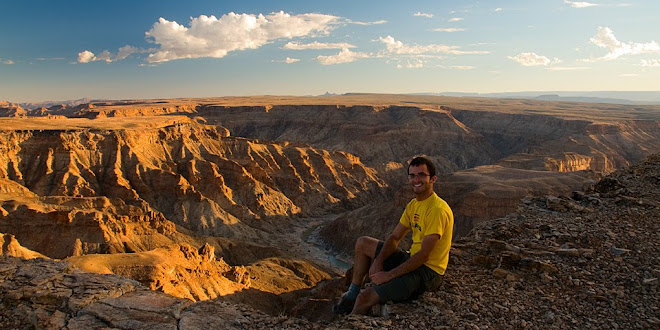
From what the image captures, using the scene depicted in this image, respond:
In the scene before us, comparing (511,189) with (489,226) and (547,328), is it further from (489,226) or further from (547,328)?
(547,328)

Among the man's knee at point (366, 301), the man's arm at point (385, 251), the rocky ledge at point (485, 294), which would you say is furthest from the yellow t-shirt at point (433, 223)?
the man's knee at point (366, 301)

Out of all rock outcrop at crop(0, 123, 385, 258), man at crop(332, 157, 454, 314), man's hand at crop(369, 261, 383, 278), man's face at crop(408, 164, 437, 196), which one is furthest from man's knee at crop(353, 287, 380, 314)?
rock outcrop at crop(0, 123, 385, 258)

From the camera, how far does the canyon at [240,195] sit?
28.1 metres

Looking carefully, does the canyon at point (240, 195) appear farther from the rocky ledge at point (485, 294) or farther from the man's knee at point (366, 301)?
the man's knee at point (366, 301)

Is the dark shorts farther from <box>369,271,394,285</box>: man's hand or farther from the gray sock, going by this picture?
the gray sock

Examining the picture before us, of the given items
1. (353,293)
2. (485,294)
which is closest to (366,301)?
(353,293)

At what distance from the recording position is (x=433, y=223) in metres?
7.76

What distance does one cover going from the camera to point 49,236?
39.6m

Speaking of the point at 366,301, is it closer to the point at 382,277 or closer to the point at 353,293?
the point at 382,277

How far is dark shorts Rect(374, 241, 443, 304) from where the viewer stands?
25.5ft

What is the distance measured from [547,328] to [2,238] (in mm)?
36942

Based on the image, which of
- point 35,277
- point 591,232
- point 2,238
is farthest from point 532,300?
point 2,238

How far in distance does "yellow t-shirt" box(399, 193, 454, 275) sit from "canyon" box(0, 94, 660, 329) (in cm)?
238

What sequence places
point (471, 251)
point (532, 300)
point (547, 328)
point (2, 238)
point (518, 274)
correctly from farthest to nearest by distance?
point (2, 238)
point (471, 251)
point (518, 274)
point (532, 300)
point (547, 328)
